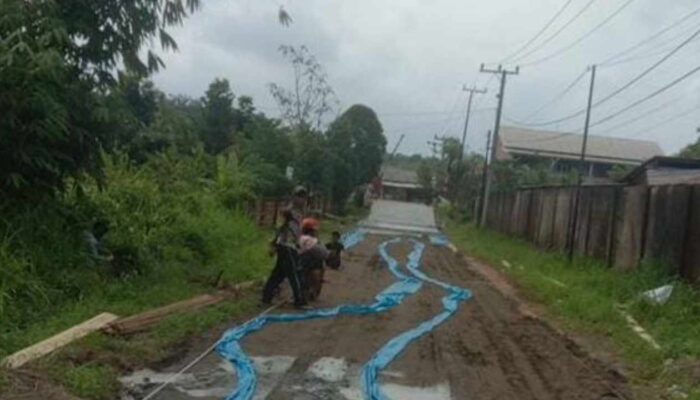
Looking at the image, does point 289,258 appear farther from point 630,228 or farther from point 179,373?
point 630,228

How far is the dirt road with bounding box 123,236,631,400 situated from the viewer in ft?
26.1

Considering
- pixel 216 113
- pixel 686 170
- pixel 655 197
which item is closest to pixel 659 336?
pixel 655 197

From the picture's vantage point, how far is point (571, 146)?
237ft

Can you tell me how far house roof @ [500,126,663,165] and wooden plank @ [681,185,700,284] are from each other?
184ft

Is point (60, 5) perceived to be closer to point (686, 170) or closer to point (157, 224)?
point (157, 224)

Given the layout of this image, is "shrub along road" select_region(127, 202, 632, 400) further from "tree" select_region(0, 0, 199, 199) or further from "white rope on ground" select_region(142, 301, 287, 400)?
"tree" select_region(0, 0, 199, 199)

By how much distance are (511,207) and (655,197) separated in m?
20.5

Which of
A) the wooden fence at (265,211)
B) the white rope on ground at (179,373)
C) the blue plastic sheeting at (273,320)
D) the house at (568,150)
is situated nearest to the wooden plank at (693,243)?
the blue plastic sheeting at (273,320)

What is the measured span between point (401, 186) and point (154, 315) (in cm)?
10754

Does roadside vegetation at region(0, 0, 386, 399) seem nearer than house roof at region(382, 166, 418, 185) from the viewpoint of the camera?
Yes

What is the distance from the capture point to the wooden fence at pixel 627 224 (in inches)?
575

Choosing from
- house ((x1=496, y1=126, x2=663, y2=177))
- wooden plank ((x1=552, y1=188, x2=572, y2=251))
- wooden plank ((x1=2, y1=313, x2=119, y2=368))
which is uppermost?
house ((x1=496, y1=126, x2=663, y2=177))

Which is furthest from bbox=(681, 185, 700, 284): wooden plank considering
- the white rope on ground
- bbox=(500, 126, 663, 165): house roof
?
bbox=(500, 126, 663, 165): house roof

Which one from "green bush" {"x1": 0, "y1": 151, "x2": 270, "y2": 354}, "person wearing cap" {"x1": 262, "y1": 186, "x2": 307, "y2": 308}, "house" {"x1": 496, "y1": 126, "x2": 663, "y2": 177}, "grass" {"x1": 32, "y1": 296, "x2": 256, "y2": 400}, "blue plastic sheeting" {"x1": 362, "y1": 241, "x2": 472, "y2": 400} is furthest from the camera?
"house" {"x1": 496, "y1": 126, "x2": 663, "y2": 177}
